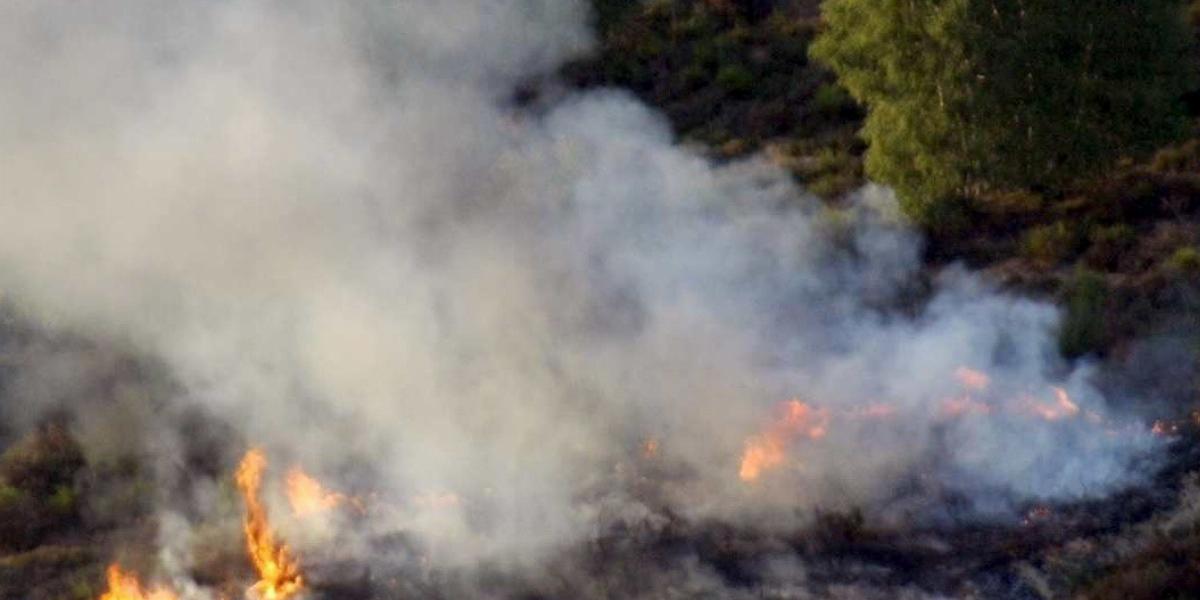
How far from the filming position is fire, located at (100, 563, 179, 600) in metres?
9.82

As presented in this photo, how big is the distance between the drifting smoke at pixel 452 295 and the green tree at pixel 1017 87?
2.79m

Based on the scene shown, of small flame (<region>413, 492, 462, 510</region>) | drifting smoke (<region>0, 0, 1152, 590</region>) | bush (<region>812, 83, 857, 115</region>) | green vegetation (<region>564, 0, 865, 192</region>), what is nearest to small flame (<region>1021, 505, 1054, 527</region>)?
drifting smoke (<region>0, 0, 1152, 590</region>)

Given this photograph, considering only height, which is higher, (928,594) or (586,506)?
(586,506)

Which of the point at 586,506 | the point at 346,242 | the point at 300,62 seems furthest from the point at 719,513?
the point at 300,62

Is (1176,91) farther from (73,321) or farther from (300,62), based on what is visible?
(73,321)

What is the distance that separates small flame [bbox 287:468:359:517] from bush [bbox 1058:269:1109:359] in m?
5.59

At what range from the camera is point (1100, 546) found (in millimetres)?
9000

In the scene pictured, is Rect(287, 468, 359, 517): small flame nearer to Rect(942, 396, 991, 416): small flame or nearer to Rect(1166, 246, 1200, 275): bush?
Rect(942, 396, 991, 416): small flame

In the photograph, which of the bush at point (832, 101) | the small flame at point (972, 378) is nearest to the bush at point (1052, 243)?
the small flame at point (972, 378)

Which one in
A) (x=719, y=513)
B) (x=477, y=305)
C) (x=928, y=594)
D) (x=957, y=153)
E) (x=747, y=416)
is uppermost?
(x=957, y=153)

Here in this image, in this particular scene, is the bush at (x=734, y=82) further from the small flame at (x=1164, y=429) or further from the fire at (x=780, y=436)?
the small flame at (x=1164, y=429)

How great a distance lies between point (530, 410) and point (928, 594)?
3527mm

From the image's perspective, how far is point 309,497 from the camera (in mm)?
10492

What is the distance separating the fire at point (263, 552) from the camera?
9.71 m
